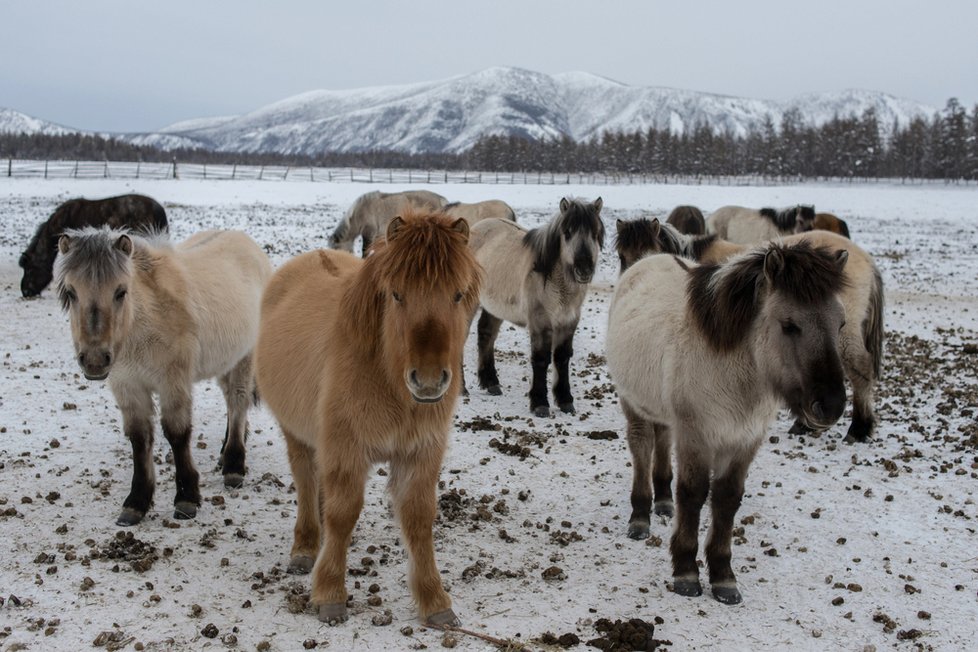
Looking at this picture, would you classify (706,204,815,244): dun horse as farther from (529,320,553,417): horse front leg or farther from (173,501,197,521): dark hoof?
(173,501,197,521): dark hoof

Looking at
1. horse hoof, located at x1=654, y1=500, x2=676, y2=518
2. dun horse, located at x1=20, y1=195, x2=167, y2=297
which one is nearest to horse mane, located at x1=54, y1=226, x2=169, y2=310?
horse hoof, located at x1=654, y1=500, x2=676, y2=518

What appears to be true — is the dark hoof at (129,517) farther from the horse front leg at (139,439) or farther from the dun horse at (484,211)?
the dun horse at (484,211)

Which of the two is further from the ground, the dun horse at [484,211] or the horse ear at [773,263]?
the dun horse at [484,211]

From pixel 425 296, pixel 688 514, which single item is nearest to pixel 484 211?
pixel 688 514

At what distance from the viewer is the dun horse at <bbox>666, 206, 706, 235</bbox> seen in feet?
54.3

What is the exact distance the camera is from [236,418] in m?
6.03

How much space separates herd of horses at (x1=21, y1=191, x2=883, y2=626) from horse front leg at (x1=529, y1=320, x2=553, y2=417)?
8.24 feet


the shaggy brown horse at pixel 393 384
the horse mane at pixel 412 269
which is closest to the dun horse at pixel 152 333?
the shaggy brown horse at pixel 393 384

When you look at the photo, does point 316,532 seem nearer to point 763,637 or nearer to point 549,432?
point 763,637

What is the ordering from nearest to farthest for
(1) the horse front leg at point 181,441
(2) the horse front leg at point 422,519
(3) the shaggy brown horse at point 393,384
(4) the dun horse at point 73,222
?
(3) the shaggy brown horse at point 393,384, (2) the horse front leg at point 422,519, (1) the horse front leg at point 181,441, (4) the dun horse at point 73,222

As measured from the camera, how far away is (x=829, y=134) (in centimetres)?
9019

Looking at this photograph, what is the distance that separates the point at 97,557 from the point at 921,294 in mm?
17842

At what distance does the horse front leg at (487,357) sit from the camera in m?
9.12

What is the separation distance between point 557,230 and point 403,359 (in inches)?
209
